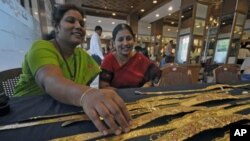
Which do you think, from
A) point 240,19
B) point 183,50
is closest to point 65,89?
point 183,50

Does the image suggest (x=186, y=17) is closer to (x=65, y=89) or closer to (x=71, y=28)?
(x=71, y=28)

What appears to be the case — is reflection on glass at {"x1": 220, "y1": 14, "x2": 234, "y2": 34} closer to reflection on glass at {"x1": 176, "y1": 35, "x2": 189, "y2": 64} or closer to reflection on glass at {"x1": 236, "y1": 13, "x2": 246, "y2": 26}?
reflection on glass at {"x1": 236, "y1": 13, "x2": 246, "y2": 26}

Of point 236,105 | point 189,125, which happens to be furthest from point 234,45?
point 189,125

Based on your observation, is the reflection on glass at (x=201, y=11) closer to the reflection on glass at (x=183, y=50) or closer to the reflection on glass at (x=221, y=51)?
the reflection on glass at (x=183, y=50)

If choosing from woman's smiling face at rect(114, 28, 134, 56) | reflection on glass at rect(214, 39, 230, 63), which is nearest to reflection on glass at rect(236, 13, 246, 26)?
reflection on glass at rect(214, 39, 230, 63)

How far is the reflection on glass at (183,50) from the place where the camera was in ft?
17.9

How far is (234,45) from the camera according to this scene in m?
5.88

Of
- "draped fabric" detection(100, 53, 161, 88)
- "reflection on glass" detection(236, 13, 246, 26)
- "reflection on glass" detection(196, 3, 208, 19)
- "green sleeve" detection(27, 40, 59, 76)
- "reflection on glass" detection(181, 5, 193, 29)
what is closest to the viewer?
"green sleeve" detection(27, 40, 59, 76)

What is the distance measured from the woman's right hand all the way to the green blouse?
1.35 feet

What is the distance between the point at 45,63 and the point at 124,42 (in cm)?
94

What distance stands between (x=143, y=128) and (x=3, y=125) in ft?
1.36

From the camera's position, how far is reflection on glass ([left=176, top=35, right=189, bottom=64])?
17.9 feet

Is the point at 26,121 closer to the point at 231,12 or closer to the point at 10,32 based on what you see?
the point at 10,32

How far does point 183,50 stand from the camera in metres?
5.60
